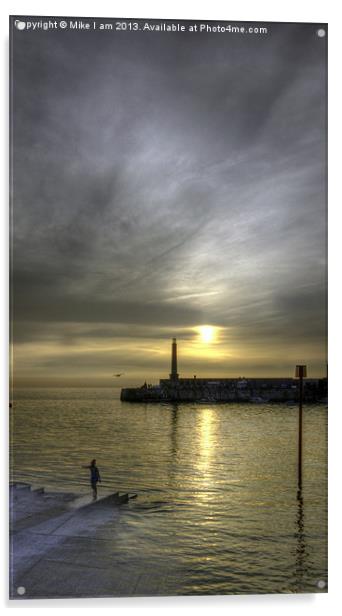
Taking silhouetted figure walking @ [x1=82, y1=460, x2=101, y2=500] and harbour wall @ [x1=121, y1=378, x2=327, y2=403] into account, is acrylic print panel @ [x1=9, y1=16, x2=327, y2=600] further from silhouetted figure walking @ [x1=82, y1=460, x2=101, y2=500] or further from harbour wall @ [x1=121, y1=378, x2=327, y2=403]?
harbour wall @ [x1=121, y1=378, x2=327, y2=403]

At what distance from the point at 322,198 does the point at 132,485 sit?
8117 mm

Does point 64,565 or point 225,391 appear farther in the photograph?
point 225,391

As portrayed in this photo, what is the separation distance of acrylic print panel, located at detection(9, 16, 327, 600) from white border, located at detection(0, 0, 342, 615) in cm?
9

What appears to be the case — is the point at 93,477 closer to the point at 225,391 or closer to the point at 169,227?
the point at 169,227

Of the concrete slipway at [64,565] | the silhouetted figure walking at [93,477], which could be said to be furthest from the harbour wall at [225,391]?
the concrete slipway at [64,565]

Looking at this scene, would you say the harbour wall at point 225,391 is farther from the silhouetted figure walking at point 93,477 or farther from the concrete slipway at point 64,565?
the concrete slipway at point 64,565

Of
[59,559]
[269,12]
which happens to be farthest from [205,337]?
[269,12]
